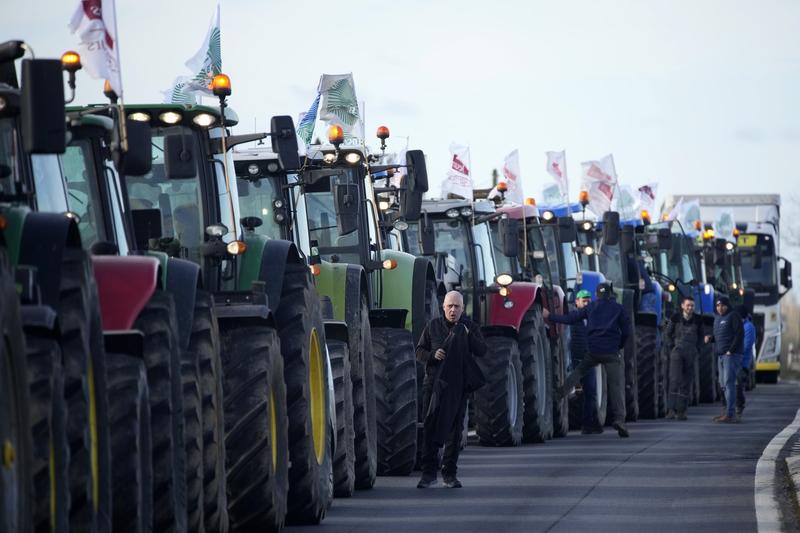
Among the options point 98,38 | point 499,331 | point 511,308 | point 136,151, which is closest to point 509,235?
point 511,308

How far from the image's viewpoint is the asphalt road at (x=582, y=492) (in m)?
12.9

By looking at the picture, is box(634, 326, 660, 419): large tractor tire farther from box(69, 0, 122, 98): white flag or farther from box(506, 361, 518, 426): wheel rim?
box(69, 0, 122, 98): white flag

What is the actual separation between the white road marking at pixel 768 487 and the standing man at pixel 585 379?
243cm

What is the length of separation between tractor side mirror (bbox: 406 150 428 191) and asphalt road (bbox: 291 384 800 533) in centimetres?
255

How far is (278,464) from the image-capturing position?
1210cm

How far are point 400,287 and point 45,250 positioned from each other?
9640 millimetres

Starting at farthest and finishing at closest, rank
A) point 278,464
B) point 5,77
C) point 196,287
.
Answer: point 278,464, point 196,287, point 5,77

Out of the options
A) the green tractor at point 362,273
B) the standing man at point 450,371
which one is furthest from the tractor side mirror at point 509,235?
the standing man at point 450,371

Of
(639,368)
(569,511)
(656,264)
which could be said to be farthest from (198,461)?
(656,264)

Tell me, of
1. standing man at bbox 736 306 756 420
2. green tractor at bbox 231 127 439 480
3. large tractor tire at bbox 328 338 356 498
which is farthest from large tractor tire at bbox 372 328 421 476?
standing man at bbox 736 306 756 420

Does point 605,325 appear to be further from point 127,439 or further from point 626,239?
point 127,439

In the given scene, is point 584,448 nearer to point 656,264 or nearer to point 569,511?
point 569,511

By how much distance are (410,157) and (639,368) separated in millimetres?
12289

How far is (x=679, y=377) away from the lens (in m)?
28.6
